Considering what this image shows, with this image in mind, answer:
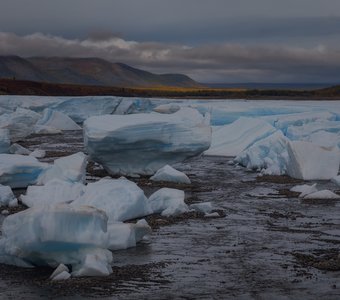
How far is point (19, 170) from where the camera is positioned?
1245 cm

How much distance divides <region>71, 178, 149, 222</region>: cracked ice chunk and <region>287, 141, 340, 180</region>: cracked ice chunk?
5945mm

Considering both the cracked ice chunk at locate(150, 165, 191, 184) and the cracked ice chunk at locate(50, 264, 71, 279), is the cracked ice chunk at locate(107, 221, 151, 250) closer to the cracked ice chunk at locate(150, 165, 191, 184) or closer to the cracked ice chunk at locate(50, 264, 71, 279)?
the cracked ice chunk at locate(50, 264, 71, 279)

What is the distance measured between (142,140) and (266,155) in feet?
15.0

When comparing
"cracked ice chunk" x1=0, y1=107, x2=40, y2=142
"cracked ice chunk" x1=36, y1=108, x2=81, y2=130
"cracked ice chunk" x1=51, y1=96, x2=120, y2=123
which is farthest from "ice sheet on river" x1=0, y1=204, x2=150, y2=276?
"cracked ice chunk" x1=51, y1=96, x2=120, y2=123

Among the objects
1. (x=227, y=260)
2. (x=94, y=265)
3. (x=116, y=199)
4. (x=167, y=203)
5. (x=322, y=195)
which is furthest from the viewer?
(x=322, y=195)

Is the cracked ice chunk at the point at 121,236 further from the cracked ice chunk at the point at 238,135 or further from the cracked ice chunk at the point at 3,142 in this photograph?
the cracked ice chunk at the point at 238,135

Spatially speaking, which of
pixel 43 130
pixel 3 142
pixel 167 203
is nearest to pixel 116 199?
pixel 167 203

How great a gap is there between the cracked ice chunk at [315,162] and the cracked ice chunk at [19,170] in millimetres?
5312

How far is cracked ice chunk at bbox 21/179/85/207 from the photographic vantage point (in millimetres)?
10401

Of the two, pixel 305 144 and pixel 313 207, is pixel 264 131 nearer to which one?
pixel 305 144

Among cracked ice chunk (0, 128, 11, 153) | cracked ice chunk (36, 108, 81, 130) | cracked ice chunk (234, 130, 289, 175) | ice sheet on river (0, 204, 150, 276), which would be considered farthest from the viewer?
cracked ice chunk (36, 108, 81, 130)

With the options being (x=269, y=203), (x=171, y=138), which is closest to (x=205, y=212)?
(x=269, y=203)

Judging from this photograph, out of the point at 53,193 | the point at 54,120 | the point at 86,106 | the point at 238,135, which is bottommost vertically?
the point at 54,120

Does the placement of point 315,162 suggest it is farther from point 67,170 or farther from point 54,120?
point 54,120
